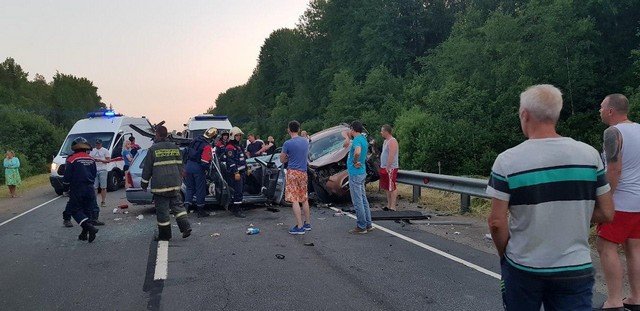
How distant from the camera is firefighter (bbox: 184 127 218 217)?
10.3m

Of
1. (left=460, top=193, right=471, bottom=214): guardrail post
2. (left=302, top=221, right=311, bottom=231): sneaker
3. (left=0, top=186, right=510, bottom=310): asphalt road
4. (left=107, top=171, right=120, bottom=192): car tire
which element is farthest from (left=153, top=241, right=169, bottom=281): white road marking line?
(left=107, top=171, right=120, bottom=192): car tire

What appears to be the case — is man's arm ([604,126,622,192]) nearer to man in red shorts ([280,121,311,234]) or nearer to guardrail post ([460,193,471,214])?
man in red shorts ([280,121,311,234])

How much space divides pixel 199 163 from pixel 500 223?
832 centimetres

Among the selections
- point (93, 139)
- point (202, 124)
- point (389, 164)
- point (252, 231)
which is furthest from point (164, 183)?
point (202, 124)

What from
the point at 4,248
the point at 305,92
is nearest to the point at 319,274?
the point at 4,248

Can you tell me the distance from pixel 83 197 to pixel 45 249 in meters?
1.07

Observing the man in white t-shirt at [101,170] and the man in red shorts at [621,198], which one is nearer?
the man in red shorts at [621,198]

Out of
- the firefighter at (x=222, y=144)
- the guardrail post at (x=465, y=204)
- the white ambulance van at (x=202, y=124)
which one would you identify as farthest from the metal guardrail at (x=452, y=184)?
the white ambulance van at (x=202, y=124)

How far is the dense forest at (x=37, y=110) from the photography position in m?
38.4

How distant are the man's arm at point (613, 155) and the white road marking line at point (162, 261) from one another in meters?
4.60

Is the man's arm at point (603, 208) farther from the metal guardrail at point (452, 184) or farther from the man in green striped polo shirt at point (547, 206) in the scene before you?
the metal guardrail at point (452, 184)

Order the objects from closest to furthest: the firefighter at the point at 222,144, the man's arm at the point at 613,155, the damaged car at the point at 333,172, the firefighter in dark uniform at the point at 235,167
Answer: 1. the man's arm at the point at 613,155
2. the firefighter in dark uniform at the point at 235,167
3. the firefighter at the point at 222,144
4. the damaged car at the point at 333,172

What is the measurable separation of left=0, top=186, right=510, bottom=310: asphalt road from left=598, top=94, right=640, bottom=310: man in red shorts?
1.04 meters

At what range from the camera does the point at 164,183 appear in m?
8.12
